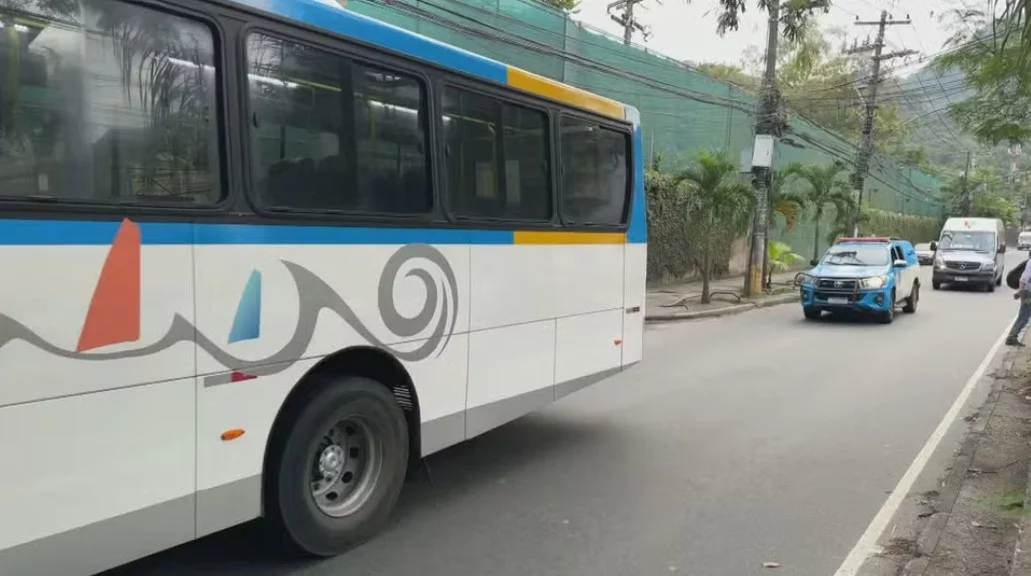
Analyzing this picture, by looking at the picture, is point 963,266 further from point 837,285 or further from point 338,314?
point 338,314

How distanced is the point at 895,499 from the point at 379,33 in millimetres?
4599

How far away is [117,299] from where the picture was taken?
10.4 ft

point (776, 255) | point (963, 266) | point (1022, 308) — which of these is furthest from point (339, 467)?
point (963, 266)

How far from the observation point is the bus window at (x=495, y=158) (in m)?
5.02

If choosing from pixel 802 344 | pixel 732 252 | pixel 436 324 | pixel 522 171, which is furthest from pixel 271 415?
pixel 732 252

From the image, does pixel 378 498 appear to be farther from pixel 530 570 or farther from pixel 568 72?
pixel 568 72

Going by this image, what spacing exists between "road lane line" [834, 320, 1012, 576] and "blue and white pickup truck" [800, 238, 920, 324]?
6017 mm

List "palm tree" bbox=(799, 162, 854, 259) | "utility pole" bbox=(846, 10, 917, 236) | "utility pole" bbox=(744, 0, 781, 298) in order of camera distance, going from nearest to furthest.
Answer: "utility pole" bbox=(744, 0, 781, 298) < "palm tree" bbox=(799, 162, 854, 259) < "utility pole" bbox=(846, 10, 917, 236)

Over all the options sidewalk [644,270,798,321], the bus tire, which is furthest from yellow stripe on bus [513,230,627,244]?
sidewalk [644,270,798,321]

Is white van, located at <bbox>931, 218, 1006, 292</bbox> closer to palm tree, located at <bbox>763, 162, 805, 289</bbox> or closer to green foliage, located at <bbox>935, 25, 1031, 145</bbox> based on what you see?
palm tree, located at <bbox>763, 162, 805, 289</bbox>

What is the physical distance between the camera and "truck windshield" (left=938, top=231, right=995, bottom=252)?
26.4m

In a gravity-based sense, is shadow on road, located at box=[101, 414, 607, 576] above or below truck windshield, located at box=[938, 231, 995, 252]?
below

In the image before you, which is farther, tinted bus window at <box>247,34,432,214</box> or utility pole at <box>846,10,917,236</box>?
utility pole at <box>846,10,917,236</box>

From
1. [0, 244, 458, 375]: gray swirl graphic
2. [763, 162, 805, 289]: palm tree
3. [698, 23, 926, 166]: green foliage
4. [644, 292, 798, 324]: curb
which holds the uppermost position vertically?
[698, 23, 926, 166]: green foliage
